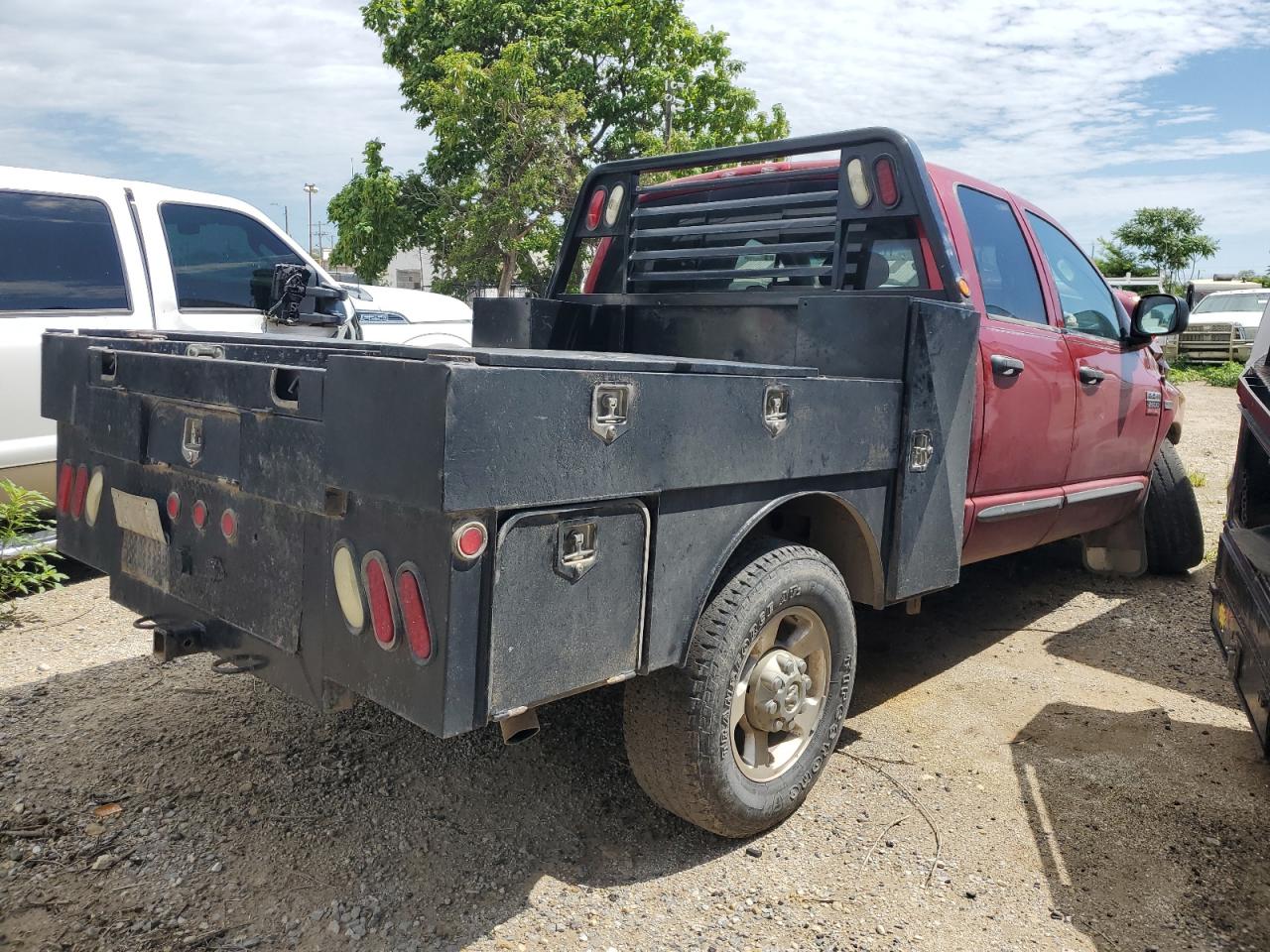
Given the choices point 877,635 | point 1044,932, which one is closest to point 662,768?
point 1044,932

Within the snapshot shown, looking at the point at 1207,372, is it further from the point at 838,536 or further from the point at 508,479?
the point at 508,479

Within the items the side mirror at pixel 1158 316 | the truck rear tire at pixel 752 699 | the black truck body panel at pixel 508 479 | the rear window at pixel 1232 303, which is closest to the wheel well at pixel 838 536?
the black truck body panel at pixel 508 479

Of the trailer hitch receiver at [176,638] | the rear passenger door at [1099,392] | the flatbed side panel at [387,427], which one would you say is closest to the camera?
the flatbed side panel at [387,427]

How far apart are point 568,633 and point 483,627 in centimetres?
24

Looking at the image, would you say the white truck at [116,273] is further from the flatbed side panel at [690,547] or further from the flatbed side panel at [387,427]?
the flatbed side panel at [690,547]

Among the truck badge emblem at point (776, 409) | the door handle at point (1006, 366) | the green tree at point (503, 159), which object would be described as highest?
the green tree at point (503, 159)

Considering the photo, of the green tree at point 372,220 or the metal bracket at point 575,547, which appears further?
the green tree at point 372,220

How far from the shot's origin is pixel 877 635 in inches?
189

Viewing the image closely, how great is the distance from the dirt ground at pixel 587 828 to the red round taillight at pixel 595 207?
2028 mm

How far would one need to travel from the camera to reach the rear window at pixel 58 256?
4.94 meters

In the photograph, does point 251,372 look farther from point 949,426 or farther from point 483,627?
point 949,426

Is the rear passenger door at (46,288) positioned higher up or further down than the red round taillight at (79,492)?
higher up

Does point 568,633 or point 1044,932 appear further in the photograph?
point 1044,932

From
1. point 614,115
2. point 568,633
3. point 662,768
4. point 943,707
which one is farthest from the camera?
point 614,115
